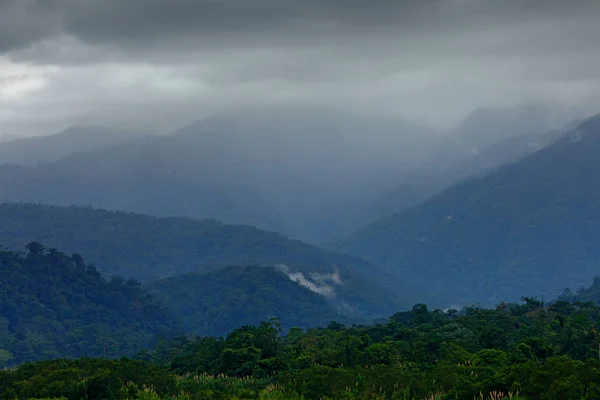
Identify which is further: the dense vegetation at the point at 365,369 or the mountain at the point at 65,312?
the mountain at the point at 65,312

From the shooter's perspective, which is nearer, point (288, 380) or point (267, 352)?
point (288, 380)

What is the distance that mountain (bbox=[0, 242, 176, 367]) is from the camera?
155 meters

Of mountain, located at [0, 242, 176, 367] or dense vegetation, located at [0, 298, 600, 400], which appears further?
mountain, located at [0, 242, 176, 367]

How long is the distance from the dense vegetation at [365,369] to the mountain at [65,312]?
90.1m

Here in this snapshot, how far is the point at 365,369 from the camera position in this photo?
174 feet

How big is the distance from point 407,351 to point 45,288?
448ft

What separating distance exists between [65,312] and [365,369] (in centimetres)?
13622

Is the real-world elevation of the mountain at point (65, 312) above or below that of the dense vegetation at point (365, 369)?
below

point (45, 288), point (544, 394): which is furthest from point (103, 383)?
point (45, 288)

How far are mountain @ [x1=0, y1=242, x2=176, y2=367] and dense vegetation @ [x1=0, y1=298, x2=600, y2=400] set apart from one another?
296 ft

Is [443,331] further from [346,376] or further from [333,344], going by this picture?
[346,376]

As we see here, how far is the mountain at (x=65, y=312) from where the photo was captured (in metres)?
155

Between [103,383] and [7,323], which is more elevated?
[103,383]

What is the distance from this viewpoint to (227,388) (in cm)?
5216
